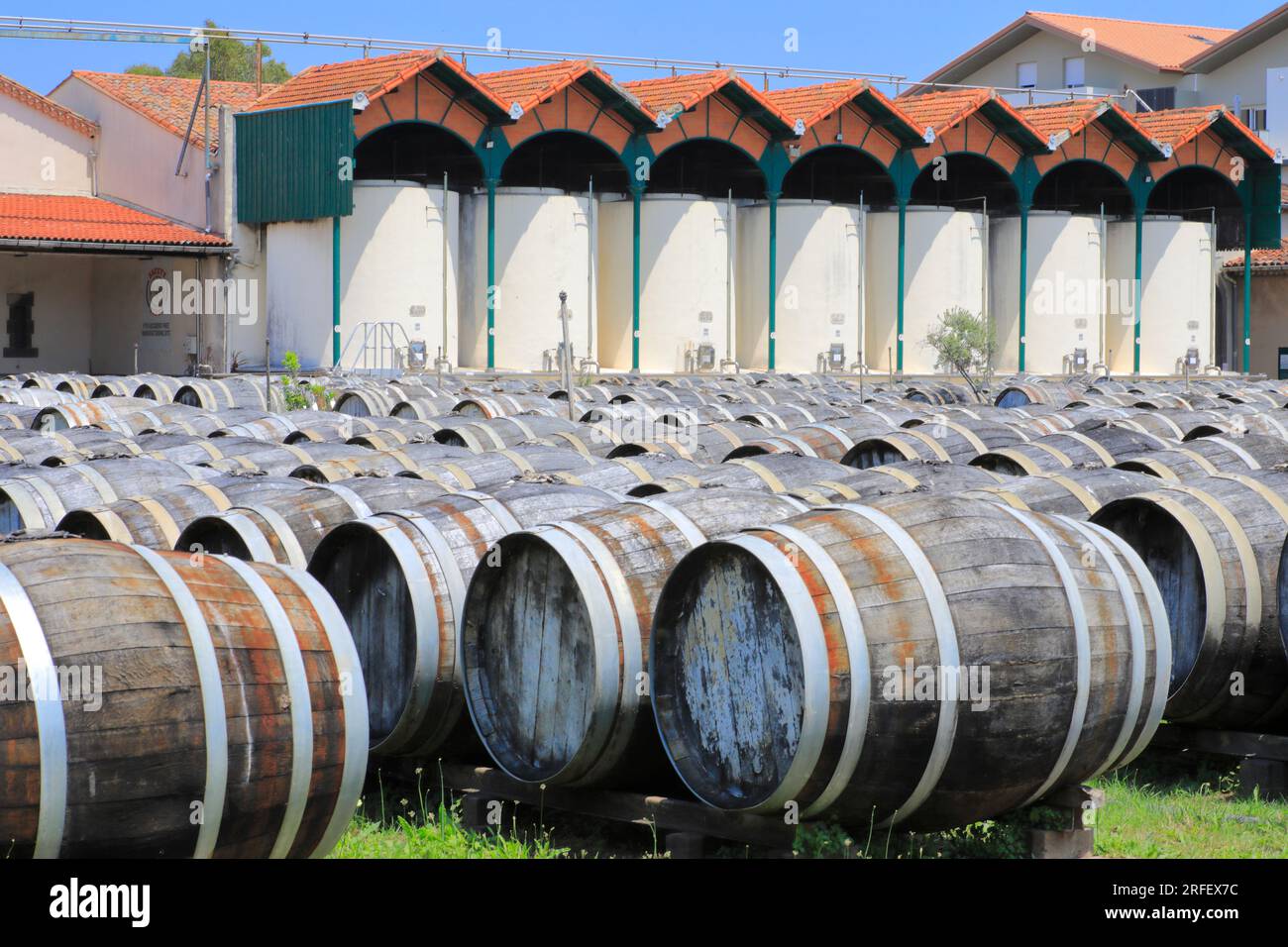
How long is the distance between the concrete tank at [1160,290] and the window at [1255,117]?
13.4 meters

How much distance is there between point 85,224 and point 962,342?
2128cm

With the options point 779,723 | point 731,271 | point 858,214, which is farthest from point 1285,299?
point 779,723

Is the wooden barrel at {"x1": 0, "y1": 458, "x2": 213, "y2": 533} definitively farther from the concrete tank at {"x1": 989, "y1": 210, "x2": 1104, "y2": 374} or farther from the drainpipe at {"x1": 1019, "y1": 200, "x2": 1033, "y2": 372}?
the concrete tank at {"x1": 989, "y1": 210, "x2": 1104, "y2": 374}

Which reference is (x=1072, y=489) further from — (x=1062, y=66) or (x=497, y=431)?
(x=1062, y=66)

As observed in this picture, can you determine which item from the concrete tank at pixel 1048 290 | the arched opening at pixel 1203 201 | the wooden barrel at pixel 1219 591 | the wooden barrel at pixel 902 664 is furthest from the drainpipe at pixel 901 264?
the wooden barrel at pixel 902 664

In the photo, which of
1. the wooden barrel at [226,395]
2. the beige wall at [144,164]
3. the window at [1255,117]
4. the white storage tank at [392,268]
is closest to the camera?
the wooden barrel at [226,395]

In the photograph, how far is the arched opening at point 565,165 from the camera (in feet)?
139

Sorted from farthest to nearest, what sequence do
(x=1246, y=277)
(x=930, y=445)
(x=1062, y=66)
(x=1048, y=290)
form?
(x=1062, y=66) → (x=1246, y=277) → (x=1048, y=290) → (x=930, y=445)

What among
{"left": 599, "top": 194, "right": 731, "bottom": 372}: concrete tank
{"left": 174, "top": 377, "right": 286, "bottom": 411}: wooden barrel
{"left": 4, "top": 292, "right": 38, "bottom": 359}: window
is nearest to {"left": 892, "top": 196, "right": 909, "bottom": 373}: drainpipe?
{"left": 599, "top": 194, "right": 731, "bottom": 372}: concrete tank

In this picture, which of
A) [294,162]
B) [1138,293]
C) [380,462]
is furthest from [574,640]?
[1138,293]

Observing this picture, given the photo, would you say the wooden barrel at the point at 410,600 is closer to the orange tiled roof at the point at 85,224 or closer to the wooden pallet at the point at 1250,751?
the wooden pallet at the point at 1250,751

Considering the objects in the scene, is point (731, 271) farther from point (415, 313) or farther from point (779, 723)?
point (779, 723)

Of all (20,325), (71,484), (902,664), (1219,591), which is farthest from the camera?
(20,325)

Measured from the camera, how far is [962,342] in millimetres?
42344
